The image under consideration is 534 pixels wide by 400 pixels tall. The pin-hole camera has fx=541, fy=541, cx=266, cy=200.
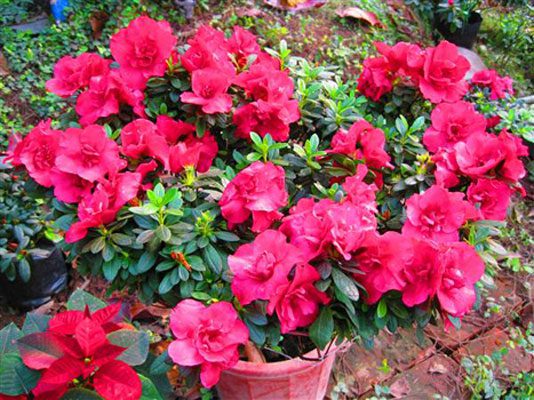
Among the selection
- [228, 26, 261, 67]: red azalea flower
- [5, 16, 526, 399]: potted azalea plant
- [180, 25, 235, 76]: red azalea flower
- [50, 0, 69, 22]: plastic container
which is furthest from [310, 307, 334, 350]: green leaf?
[50, 0, 69, 22]: plastic container

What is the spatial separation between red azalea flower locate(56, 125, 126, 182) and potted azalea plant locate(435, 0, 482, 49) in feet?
10.4

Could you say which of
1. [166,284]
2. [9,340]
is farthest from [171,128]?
[9,340]

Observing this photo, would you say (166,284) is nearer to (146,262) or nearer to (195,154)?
(146,262)

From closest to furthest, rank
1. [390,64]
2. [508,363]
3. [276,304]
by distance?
1. [276,304]
2. [390,64]
3. [508,363]

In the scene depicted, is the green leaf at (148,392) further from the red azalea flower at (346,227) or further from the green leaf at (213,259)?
the red azalea flower at (346,227)

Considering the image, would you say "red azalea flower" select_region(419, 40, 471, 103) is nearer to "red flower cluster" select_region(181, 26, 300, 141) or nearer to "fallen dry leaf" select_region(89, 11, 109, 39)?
"red flower cluster" select_region(181, 26, 300, 141)

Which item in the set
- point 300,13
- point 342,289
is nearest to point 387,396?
point 342,289

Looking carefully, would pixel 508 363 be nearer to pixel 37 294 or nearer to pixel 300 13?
pixel 37 294

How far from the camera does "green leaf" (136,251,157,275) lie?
136cm

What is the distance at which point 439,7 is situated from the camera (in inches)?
157

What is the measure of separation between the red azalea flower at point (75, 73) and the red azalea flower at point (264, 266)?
0.83 m

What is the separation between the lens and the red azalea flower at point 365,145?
5.02 ft

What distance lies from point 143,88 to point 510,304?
1906mm

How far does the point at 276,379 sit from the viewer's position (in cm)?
167
